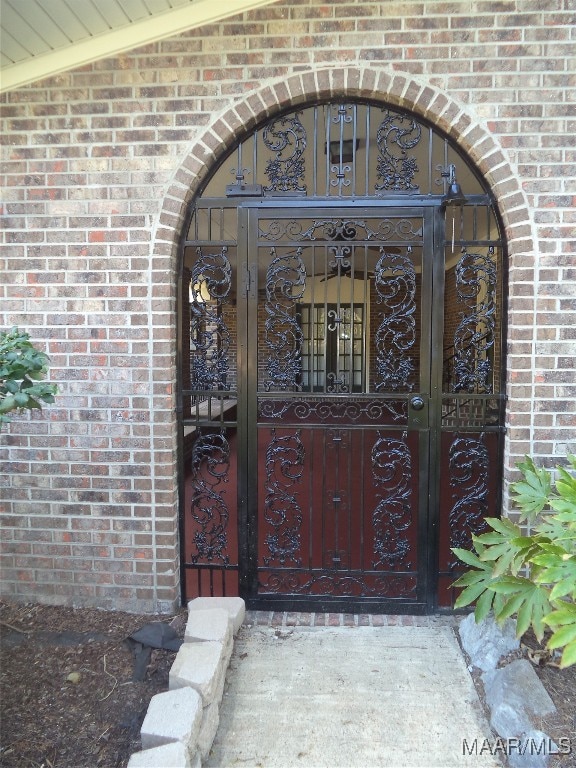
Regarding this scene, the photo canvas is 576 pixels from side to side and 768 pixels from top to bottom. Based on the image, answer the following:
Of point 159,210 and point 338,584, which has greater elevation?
point 159,210

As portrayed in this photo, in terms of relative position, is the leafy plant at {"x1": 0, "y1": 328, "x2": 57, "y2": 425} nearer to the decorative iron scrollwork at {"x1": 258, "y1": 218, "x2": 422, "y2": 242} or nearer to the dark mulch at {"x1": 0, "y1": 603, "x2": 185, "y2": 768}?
the dark mulch at {"x1": 0, "y1": 603, "x2": 185, "y2": 768}

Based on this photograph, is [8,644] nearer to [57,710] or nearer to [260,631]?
[57,710]

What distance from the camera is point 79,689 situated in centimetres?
236

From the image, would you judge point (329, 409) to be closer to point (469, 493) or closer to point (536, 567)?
point (469, 493)

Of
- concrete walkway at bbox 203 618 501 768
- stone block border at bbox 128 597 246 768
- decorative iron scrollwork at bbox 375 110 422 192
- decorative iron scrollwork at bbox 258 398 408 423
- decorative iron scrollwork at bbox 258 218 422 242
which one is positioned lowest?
concrete walkway at bbox 203 618 501 768

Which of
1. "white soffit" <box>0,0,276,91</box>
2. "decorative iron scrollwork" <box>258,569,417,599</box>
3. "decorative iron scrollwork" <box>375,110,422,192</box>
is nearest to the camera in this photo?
"white soffit" <box>0,0,276,91</box>

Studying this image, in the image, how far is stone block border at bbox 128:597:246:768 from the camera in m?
1.80

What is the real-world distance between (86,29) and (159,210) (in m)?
1.01

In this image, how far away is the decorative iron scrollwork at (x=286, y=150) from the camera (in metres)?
2.97

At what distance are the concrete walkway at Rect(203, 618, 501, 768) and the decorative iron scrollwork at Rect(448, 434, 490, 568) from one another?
53 cm

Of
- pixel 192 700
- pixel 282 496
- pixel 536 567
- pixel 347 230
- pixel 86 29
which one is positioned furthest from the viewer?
pixel 282 496

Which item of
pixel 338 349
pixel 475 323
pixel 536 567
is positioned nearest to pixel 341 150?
pixel 338 349

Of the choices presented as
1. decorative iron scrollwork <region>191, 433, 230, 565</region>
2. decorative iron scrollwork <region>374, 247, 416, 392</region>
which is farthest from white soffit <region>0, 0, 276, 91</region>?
decorative iron scrollwork <region>191, 433, 230, 565</region>

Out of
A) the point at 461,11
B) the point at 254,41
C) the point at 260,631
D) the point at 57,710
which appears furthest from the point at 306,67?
the point at 57,710
